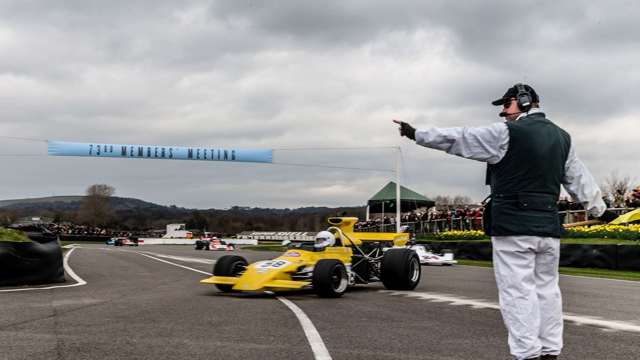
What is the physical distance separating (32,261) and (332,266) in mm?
6040

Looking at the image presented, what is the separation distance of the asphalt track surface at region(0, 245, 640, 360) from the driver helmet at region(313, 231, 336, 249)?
1.00m

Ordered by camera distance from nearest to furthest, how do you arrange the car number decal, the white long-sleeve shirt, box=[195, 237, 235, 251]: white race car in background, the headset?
the white long-sleeve shirt < the headset < the car number decal < box=[195, 237, 235, 251]: white race car in background

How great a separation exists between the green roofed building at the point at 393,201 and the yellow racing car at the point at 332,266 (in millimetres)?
34016

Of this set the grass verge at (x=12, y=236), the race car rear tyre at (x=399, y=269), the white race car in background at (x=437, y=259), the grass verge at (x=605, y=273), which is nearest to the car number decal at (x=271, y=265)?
the race car rear tyre at (x=399, y=269)

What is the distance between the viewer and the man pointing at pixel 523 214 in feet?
Result: 14.2

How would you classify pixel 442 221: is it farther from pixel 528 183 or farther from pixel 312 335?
pixel 528 183

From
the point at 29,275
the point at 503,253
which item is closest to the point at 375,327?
the point at 503,253

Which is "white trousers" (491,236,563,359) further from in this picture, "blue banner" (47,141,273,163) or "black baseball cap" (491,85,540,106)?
"blue banner" (47,141,273,163)

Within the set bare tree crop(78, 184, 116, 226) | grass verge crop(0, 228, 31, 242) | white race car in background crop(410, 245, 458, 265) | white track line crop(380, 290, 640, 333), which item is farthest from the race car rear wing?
bare tree crop(78, 184, 116, 226)

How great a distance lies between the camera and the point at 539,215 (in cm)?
441

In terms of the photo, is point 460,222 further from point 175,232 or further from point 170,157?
point 175,232

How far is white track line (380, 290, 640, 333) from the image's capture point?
756cm

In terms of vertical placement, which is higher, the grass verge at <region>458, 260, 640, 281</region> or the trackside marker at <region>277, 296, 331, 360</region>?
the trackside marker at <region>277, 296, 331, 360</region>

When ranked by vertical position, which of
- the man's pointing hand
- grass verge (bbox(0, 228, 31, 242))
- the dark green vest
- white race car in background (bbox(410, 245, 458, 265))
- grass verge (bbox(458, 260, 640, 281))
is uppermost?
the man's pointing hand
